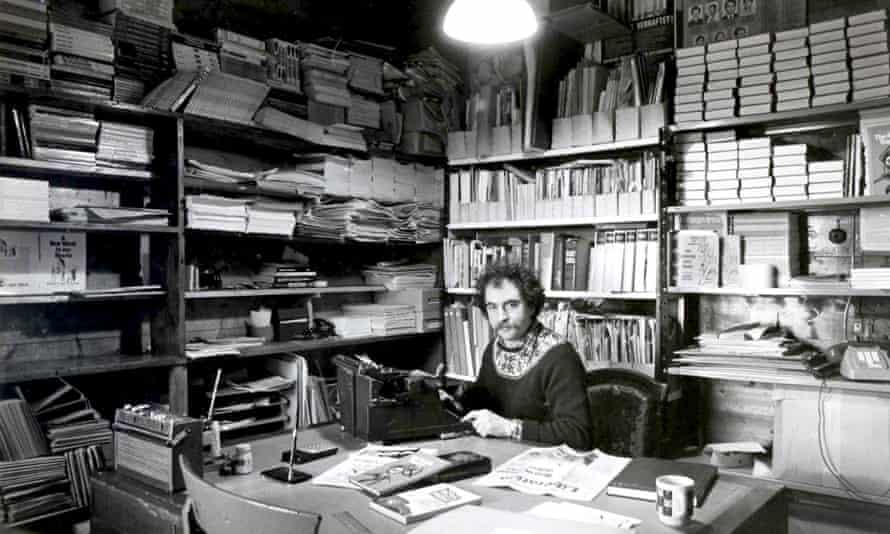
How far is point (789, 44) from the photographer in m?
3.08

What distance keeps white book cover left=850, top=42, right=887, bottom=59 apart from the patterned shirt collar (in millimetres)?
1743

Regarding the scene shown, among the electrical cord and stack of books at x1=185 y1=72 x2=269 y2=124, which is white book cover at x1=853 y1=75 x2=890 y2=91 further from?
stack of books at x1=185 y1=72 x2=269 y2=124

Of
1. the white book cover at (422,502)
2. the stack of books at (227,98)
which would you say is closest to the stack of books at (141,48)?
the stack of books at (227,98)

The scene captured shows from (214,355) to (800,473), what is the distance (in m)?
2.58

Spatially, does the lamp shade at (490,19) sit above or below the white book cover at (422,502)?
above

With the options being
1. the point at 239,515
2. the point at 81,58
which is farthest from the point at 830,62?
the point at 81,58

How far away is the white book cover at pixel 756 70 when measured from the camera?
3.14 m

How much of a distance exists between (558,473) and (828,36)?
2.32 metres

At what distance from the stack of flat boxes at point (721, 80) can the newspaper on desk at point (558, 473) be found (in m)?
1.97

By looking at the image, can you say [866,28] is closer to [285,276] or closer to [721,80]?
[721,80]

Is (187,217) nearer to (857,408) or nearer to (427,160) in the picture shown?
(427,160)

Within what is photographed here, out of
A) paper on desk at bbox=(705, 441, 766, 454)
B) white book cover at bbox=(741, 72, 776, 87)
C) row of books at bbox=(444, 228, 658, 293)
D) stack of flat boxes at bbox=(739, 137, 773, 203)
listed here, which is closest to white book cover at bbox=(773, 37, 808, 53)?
white book cover at bbox=(741, 72, 776, 87)

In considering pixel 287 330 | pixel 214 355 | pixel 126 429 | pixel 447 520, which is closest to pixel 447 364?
pixel 287 330

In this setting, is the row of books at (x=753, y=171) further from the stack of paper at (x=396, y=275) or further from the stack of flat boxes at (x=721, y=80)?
the stack of paper at (x=396, y=275)
